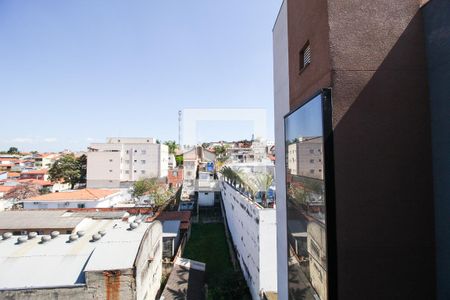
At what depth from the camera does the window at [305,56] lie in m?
4.00

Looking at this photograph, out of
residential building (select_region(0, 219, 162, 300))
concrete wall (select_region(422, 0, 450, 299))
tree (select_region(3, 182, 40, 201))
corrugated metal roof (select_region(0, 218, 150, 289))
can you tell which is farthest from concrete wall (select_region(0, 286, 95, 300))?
tree (select_region(3, 182, 40, 201))

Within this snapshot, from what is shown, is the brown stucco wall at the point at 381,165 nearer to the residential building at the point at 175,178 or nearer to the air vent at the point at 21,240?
the air vent at the point at 21,240

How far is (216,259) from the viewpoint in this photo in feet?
48.8

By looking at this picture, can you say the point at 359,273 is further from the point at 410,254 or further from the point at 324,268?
the point at 410,254

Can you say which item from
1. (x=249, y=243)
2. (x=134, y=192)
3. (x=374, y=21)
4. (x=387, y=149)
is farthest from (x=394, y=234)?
(x=134, y=192)

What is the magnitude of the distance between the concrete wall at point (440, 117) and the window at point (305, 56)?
1.53m

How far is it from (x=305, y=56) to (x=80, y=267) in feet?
27.9

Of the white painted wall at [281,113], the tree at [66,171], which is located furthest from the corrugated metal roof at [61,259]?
the tree at [66,171]

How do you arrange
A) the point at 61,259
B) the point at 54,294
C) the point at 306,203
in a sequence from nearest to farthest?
the point at 306,203 → the point at 54,294 → the point at 61,259

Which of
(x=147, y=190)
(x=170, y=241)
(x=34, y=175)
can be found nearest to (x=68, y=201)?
(x=147, y=190)

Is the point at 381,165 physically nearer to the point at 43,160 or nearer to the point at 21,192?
the point at 21,192

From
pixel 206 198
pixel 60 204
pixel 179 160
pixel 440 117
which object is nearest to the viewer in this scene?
pixel 440 117

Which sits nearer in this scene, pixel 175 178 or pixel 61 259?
pixel 61 259

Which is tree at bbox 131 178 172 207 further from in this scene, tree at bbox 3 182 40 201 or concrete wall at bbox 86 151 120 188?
tree at bbox 3 182 40 201
